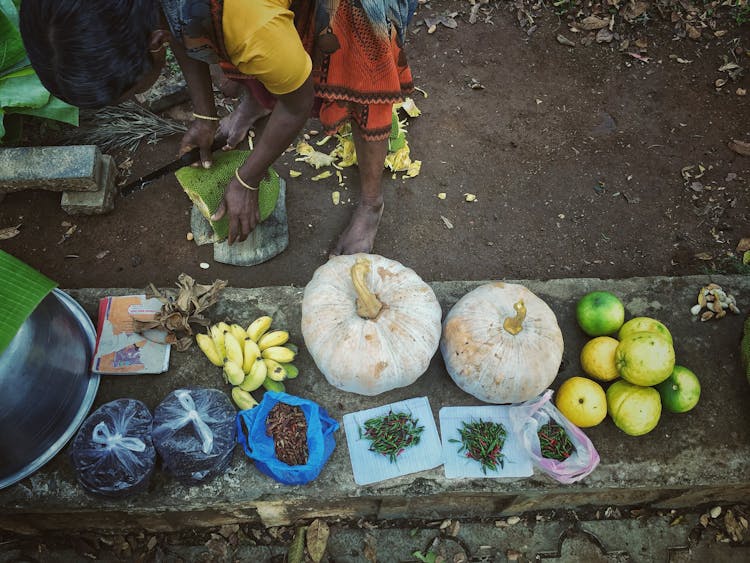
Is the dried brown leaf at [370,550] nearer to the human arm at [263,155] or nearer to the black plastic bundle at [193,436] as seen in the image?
the black plastic bundle at [193,436]

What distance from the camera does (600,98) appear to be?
4246 mm

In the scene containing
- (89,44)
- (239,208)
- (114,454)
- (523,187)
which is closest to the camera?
(89,44)

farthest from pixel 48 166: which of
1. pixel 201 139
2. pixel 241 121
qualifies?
pixel 241 121

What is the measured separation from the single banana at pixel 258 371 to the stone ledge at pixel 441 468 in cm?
17

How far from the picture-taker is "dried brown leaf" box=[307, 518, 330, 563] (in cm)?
269

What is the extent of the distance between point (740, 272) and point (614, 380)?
1.61 metres

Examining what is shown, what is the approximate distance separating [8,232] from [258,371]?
7.53 feet

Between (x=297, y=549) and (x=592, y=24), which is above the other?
(x=592, y=24)

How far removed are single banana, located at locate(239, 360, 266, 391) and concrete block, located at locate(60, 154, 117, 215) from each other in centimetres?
182

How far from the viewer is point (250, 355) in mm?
2498

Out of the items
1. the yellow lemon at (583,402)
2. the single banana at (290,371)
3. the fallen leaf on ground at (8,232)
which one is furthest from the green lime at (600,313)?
the fallen leaf on ground at (8,232)

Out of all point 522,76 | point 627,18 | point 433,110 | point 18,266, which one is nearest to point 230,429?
point 18,266

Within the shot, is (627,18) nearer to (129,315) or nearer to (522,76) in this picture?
(522,76)

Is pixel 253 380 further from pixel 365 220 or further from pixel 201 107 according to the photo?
pixel 201 107
